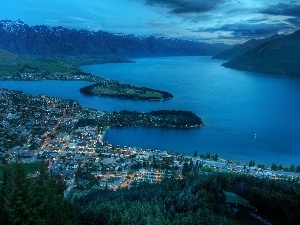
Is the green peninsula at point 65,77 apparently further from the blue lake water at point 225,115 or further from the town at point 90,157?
the town at point 90,157

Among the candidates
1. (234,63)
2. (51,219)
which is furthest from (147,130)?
(234,63)

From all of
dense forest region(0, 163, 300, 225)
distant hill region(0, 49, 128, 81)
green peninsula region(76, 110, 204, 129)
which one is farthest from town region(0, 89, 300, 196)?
distant hill region(0, 49, 128, 81)

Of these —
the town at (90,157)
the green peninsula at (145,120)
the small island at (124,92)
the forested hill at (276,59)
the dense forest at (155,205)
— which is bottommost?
the town at (90,157)

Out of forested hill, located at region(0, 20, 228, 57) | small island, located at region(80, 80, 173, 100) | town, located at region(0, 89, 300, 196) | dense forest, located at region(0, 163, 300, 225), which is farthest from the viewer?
Result: forested hill, located at region(0, 20, 228, 57)

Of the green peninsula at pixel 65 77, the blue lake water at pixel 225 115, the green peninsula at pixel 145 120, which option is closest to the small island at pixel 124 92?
the green peninsula at pixel 65 77

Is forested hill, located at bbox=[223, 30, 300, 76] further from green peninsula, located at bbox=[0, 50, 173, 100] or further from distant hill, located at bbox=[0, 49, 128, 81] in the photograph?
distant hill, located at bbox=[0, 49, 128, 81]

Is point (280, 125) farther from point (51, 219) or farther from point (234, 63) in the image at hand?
point (234, 63)

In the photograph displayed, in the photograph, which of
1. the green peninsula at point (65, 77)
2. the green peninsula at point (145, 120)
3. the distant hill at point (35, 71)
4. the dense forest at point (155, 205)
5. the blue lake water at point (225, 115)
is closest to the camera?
the dense forest at point (155, 205)

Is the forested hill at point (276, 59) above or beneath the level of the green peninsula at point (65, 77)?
above
